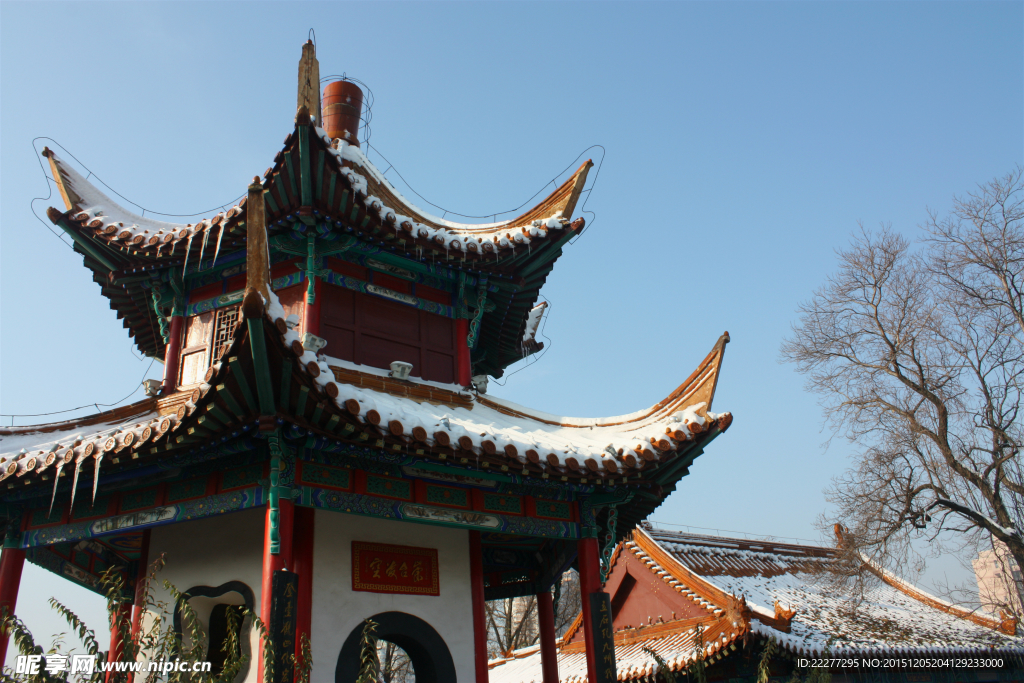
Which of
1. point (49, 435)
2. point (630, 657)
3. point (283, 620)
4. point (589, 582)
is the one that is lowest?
point (630, 657)

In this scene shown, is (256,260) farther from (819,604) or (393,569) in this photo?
(819,604)

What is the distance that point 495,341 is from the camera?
37.4ft

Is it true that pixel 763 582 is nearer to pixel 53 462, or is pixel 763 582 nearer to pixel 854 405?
pixel 854 405

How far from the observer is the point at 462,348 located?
9758 millimetres

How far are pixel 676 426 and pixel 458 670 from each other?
10.7 ft

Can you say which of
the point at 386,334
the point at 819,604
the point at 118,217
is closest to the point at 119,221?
the point at 118,217

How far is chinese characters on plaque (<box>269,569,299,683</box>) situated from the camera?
584cm

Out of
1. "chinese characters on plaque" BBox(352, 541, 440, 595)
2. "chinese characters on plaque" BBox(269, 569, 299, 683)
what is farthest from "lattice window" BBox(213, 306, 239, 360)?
"chinese characters on plaque" BBox(269, 569, 299, 683)

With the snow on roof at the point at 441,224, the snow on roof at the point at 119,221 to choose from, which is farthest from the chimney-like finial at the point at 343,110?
the snow on roof at the point at 119,221

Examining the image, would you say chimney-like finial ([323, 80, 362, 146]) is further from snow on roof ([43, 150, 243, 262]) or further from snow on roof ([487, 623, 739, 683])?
snow on roof ([487, 623, 739, 683])

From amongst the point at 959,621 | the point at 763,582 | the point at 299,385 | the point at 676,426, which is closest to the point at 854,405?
the point at 763,582

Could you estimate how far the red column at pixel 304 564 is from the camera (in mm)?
6848

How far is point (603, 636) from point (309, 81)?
628cm

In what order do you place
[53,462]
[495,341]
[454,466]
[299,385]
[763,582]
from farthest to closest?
[763,582] < [495,341] < [454,466] < [53,462] < [299,385]
